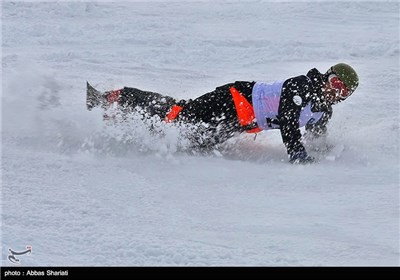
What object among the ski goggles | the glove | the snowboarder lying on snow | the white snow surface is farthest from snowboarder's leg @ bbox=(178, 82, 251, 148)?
the ski goggles

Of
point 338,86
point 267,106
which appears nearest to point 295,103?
point 267,106

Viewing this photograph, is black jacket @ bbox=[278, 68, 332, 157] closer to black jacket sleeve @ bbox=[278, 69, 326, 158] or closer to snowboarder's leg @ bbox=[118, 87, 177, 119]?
black jacket sleeve @ bbox=[278, 69, 326, 158]

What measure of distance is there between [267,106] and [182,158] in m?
0.76

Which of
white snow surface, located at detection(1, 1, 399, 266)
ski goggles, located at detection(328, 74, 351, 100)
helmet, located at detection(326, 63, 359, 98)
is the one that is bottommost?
white snow surface, located at detection(1, 1, 399, 266)

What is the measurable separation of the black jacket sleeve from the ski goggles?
0.14 m

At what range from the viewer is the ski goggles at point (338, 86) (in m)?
5.77

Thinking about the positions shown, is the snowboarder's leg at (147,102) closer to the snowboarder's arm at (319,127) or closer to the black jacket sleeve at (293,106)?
the black jacket sleeve at (293,106)

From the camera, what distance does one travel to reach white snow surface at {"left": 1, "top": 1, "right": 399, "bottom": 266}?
421cm

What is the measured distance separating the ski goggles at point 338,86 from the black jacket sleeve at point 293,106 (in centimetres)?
14

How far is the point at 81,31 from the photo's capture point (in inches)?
369

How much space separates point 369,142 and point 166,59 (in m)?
3.23

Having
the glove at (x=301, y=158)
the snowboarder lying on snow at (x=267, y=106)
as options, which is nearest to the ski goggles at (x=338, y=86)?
the snowboarder lying on snow at (x=267, y=106)

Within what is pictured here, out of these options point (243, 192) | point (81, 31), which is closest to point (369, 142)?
point (243, 192)

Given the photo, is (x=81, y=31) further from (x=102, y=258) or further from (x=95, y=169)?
(x=102, y=258)
